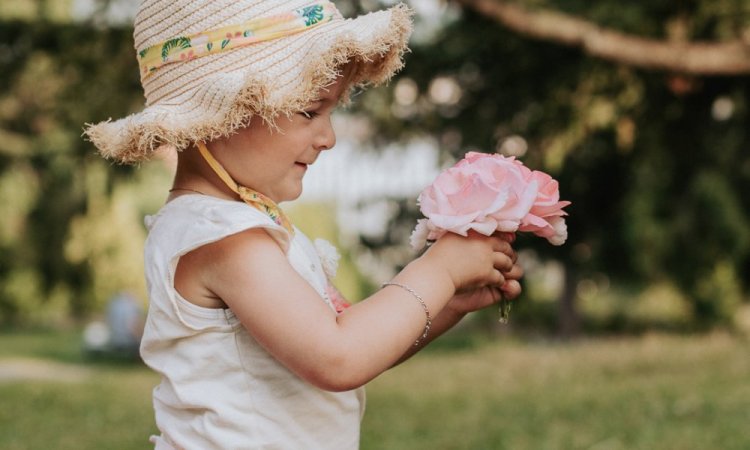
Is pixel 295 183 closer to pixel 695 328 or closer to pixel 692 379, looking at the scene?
pixel 692 379

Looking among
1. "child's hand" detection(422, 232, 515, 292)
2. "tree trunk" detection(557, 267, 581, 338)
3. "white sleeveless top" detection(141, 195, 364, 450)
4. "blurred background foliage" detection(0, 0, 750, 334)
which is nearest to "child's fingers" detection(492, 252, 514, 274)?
"child's hand" detection(422, 232, 515, 292)

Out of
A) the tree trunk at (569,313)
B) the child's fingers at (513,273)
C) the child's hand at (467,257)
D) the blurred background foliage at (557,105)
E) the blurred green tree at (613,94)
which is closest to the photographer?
the child's hand at (467,257)

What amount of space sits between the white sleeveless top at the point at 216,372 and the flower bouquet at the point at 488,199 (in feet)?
0.76

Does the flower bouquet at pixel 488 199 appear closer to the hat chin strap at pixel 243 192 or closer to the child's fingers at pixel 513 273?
the child's fingers at pixel 513 273

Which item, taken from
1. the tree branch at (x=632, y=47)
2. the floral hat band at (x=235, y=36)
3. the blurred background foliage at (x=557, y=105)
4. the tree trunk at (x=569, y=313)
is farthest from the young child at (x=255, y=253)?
the tree trunk at (x=569, y=313)

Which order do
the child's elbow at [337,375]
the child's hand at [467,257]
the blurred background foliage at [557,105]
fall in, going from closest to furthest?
the child's elbow at [337,375], the child's hand at [467,257], the blurred background foliage at [557,105]

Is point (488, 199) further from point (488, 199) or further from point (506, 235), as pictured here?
point (506, 235)

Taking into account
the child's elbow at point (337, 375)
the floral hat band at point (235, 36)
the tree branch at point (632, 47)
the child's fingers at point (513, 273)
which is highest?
the floral hat band at point (235, 36)

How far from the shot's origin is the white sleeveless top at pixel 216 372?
1.48 m

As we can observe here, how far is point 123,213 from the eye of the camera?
65.6 ft

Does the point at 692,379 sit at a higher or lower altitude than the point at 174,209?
lower

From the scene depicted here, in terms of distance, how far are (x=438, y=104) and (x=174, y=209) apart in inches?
222

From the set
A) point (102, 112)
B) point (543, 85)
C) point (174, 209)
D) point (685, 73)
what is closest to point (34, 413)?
point (102, 112)

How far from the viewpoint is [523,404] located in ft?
21.0
